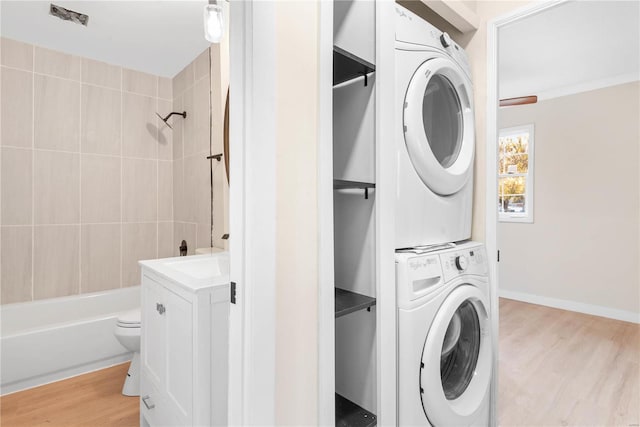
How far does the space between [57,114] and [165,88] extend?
94 cm

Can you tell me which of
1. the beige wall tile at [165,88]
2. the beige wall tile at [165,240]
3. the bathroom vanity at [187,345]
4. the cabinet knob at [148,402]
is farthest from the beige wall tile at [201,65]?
the cabinet knob at [148,402]

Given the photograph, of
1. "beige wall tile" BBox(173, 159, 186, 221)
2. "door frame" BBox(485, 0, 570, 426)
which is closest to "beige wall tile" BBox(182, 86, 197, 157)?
"beige wall tile" BBox(173, 159, 186, 221)

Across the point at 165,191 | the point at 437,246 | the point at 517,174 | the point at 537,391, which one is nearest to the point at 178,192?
the point at 165,191

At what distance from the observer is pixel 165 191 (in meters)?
3.34

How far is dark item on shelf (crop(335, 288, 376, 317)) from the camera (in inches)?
40.6

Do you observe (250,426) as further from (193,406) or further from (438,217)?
(438,217)

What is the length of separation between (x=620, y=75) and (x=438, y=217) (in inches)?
143

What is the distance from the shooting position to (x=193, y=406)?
4.19 ft

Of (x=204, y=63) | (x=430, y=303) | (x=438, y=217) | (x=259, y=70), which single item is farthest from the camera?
(x=204, y=63)

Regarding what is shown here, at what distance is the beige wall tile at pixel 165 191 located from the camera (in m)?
3.30

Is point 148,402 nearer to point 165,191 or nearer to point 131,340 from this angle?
point 131,340

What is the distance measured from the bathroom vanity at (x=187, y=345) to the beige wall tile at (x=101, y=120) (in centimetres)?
191

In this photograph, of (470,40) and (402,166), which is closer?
(402,166)

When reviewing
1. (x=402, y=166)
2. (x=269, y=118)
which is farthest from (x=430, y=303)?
(x=269, y=118)
